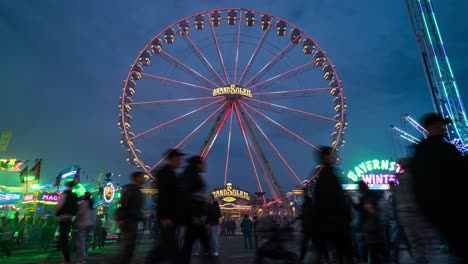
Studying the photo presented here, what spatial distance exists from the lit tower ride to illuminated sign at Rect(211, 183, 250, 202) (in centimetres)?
1749

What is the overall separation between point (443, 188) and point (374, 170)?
1286 inches

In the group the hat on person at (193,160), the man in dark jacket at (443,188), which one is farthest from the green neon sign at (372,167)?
the man in dark jacket at (443,188)

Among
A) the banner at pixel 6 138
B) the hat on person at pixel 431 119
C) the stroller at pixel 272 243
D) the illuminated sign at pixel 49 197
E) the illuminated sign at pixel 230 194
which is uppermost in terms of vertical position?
the banner at pixel 6 138

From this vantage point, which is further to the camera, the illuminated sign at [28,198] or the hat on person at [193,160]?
the illuminated sign at [28,198]

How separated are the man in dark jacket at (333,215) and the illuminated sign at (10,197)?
2933 centimetres

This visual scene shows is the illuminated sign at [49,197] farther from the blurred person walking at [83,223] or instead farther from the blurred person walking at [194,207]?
the blurred person walking at [194,207]

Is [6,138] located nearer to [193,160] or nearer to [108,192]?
[108,192]

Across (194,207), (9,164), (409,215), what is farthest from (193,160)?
(9,164)

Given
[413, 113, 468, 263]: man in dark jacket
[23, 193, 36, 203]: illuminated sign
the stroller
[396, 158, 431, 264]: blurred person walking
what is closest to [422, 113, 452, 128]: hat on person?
[413, 113, 468, 263]: man in dark jacket

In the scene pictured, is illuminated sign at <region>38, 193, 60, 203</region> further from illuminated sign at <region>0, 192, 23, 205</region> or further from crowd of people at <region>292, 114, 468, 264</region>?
crowd of people at <region>292, 114, 468, 264</region>

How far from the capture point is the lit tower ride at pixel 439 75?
26.6m

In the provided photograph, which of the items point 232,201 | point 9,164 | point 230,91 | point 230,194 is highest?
point 230,91

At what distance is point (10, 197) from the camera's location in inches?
1069

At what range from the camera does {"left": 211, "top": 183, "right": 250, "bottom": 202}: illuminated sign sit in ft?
105
